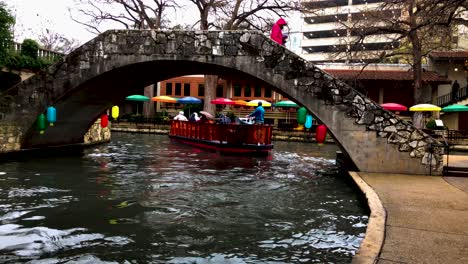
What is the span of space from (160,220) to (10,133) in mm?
9776

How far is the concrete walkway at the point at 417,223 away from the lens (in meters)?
4.68

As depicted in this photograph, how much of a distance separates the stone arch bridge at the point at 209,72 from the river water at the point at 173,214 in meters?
1.35

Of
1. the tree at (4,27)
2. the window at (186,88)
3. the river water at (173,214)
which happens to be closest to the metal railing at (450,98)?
the window at (186,88)

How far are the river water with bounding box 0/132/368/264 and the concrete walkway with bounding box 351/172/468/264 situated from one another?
0.52 meters

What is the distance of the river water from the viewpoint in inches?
222

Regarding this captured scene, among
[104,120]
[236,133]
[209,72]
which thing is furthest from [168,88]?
[209,72]

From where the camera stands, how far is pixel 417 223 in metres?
6.07

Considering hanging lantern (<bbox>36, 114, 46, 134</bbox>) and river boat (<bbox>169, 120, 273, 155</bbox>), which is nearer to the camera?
hanging lantern (<bbox>36, 114, 46, 134</bbox>)

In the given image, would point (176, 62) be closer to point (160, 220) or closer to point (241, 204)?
point (241, 204)

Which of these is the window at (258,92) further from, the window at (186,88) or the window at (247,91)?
the window at (186,88)

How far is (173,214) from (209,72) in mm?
9093

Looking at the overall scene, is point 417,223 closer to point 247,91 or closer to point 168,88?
point 247,91

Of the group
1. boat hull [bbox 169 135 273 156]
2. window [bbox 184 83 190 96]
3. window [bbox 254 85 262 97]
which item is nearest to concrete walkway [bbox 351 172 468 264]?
boat hull [bbox 169 135 273 156]

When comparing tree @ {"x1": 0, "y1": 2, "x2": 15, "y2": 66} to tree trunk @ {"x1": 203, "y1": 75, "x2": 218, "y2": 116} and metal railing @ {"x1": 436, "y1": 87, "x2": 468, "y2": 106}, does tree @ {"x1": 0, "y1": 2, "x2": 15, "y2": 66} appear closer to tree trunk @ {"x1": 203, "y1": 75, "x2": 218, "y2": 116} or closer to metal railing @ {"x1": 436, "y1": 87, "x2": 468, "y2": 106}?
tree trunk @ {"x1": 203, "y1": 75, "x2": 218, "y2": 116}
